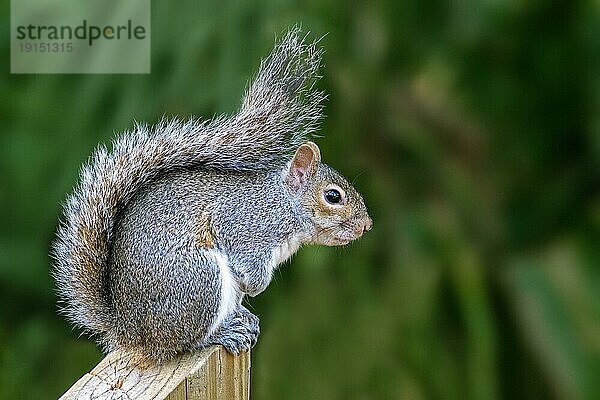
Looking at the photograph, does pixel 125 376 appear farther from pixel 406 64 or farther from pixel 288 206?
pixel 406 64

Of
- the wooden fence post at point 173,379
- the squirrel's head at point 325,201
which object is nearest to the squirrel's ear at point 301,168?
the squirrel's head at point 325,201

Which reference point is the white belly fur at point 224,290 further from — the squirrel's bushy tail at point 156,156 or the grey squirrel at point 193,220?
the squirrel's bushy tail at point 156,156

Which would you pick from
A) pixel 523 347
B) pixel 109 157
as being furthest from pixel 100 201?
pixel 523 347

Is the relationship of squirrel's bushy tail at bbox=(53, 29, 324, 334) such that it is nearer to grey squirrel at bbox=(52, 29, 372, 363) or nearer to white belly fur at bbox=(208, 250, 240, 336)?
grey squirrel at bbox=(52, 29, 372, 363)

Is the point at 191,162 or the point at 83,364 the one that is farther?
the point at 83,364

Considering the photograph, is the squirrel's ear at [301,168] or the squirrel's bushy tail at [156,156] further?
the squirrel's ear at [301,168]

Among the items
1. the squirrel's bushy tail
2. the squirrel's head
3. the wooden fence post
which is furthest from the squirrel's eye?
the wooden fence post

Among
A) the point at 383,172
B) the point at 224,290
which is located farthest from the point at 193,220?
the point at 383,172
